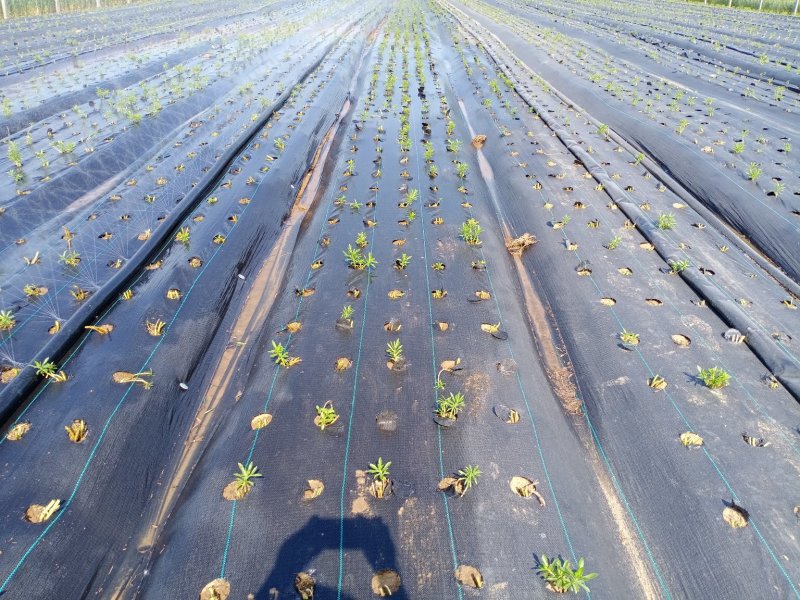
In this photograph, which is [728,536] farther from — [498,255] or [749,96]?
[749,96]

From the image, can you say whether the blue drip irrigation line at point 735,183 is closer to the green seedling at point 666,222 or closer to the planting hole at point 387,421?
the green seedling at point 666,222

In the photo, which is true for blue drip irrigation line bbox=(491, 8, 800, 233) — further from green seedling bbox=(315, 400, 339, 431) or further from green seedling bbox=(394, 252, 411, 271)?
green seedling bbox=(315, 400, 339, 431)

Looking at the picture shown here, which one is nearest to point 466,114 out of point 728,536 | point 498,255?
point 498,255

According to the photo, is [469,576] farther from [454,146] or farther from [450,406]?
[454,146]

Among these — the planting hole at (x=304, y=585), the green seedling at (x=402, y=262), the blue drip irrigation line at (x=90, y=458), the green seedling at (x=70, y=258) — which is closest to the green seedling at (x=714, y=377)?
the green seedling at (x=402, y=262)

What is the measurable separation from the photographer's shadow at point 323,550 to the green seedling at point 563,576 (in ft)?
2.90

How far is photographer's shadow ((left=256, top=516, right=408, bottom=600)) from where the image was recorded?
8.59 ft

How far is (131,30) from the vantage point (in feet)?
64.4

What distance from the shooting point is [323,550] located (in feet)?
9.15

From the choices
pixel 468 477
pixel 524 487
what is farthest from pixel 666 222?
pixel 468 477

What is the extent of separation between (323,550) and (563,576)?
149 centimetres

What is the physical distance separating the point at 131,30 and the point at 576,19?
898 inches

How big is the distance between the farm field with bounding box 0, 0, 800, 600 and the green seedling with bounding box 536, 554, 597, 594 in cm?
2

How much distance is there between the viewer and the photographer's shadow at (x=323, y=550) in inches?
103
